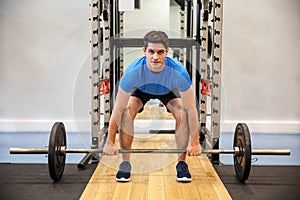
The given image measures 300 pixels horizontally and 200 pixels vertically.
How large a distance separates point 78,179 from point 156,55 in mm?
974

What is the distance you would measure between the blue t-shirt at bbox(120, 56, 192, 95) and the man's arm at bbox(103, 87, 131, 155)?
51mm

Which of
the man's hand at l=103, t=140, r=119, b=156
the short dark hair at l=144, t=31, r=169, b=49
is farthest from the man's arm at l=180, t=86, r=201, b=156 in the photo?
the man's hand at l=103, t=140, r=119, b=156

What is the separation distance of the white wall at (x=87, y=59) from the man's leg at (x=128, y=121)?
179 cm

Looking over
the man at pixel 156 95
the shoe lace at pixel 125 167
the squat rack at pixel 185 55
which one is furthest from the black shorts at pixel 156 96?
the squat rack at pixel 185 55

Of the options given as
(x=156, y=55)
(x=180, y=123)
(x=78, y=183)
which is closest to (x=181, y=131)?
(x=180, y=123)

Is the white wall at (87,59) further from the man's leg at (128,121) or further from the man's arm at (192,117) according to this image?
the man's arm at (192,117)

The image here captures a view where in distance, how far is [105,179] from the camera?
8.80ft

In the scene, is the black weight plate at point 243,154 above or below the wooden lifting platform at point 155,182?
above

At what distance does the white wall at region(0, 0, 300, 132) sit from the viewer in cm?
437

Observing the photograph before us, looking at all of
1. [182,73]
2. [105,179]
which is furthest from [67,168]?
[182,73]

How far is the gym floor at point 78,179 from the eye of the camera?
239 centimetres

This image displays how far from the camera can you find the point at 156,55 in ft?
7.87

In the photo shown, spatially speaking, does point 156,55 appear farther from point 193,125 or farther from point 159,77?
point 193,125

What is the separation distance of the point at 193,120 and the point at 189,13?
1.84m
